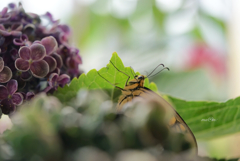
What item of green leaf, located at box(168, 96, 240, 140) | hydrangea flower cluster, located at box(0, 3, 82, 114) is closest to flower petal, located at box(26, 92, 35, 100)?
hydrangea flower cluster, located at box(0, 3, 82, 114)

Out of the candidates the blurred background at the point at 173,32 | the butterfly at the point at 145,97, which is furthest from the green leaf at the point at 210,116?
the blurred background at the point at 173,32

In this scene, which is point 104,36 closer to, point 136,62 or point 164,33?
point 164,33

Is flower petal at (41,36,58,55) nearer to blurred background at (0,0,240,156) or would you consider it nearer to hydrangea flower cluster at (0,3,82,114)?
hydrangea flower cluster at (0,3,82,114)

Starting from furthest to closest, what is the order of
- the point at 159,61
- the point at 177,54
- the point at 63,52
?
1. the point at 177,54
2. the point at 159,61
3. the point at 63,52

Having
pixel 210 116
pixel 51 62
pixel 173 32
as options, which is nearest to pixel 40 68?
pixel 51 62

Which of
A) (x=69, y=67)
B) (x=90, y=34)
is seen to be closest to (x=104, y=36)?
(x=90, y=34)

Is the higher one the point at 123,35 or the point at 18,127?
the point at 123,35

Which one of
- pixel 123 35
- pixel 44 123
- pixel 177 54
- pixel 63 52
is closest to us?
pixel 44 123
